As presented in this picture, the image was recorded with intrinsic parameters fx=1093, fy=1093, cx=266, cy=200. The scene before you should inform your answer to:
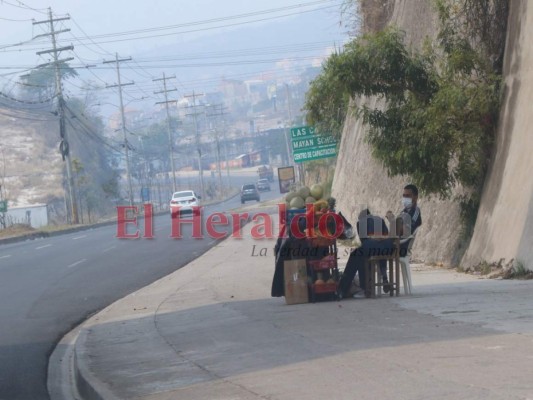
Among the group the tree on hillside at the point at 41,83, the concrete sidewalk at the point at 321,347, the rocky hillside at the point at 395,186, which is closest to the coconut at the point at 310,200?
the concrete sidewalk at the point at 321,347

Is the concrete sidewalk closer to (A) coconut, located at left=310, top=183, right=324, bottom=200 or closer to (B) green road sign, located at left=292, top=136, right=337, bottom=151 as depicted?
(A) coconut, located at left=310, top=183, right=324, bottom=200

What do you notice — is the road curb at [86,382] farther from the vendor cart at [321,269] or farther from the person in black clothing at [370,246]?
the person in black clothing at [370,246]

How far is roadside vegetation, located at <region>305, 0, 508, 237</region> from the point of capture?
18.7m

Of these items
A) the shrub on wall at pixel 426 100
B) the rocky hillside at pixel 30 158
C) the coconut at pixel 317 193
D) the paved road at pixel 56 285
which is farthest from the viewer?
the rocky hillside at pixel 30 158

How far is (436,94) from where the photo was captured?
1883 centimetres

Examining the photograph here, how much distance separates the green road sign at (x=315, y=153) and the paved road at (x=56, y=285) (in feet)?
14.7

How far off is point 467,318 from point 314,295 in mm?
3757

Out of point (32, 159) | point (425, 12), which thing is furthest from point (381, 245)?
point (32, 159)

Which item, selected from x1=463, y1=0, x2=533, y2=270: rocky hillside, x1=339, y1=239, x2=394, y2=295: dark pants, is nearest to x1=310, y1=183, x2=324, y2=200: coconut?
x1=339, y1=239, x2=394, y2=295: dark pants

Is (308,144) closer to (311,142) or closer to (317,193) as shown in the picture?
(311,142)

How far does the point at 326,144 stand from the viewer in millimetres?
39469

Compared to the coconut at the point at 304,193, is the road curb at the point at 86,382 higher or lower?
lower

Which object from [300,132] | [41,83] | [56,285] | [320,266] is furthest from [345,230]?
[41,83]

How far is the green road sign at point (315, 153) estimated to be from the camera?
38.4 meters
